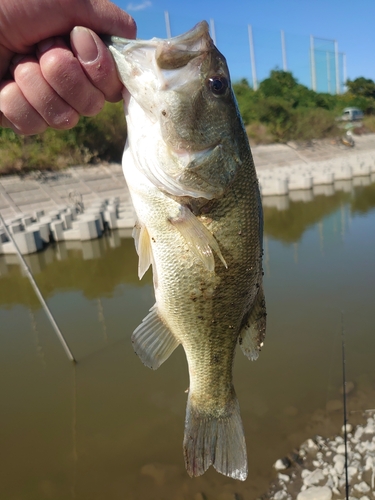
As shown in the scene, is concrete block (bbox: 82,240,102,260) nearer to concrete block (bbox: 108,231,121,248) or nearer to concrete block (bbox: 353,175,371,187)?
concrete block (bbox: 108,231,121,248)

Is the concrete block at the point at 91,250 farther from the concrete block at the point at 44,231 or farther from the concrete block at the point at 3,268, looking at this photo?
the concrete block at the point at 3,268

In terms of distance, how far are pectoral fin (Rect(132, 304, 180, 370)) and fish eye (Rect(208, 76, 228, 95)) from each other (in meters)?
0.96

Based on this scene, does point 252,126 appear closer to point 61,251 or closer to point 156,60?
point 61,251

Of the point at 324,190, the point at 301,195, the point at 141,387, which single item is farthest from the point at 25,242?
the point at 324,190

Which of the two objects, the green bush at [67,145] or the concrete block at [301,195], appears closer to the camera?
the concrete block at [301,195]

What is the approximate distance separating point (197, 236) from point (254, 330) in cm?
62

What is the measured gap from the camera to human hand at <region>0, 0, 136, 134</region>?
4.67 feet

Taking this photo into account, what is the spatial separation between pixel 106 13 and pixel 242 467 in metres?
1.95

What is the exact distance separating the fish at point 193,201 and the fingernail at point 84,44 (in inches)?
3.1

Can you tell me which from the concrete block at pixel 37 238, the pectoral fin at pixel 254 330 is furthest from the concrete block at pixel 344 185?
the pectoral fin at pixel 254 330

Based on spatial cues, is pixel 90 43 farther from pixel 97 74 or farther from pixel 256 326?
pixel 256 326

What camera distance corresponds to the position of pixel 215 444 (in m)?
1.86

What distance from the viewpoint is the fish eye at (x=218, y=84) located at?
1.52 metres

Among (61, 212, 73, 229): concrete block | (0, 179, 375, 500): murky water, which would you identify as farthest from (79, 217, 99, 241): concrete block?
(0, 179, 375, 500): murky water
